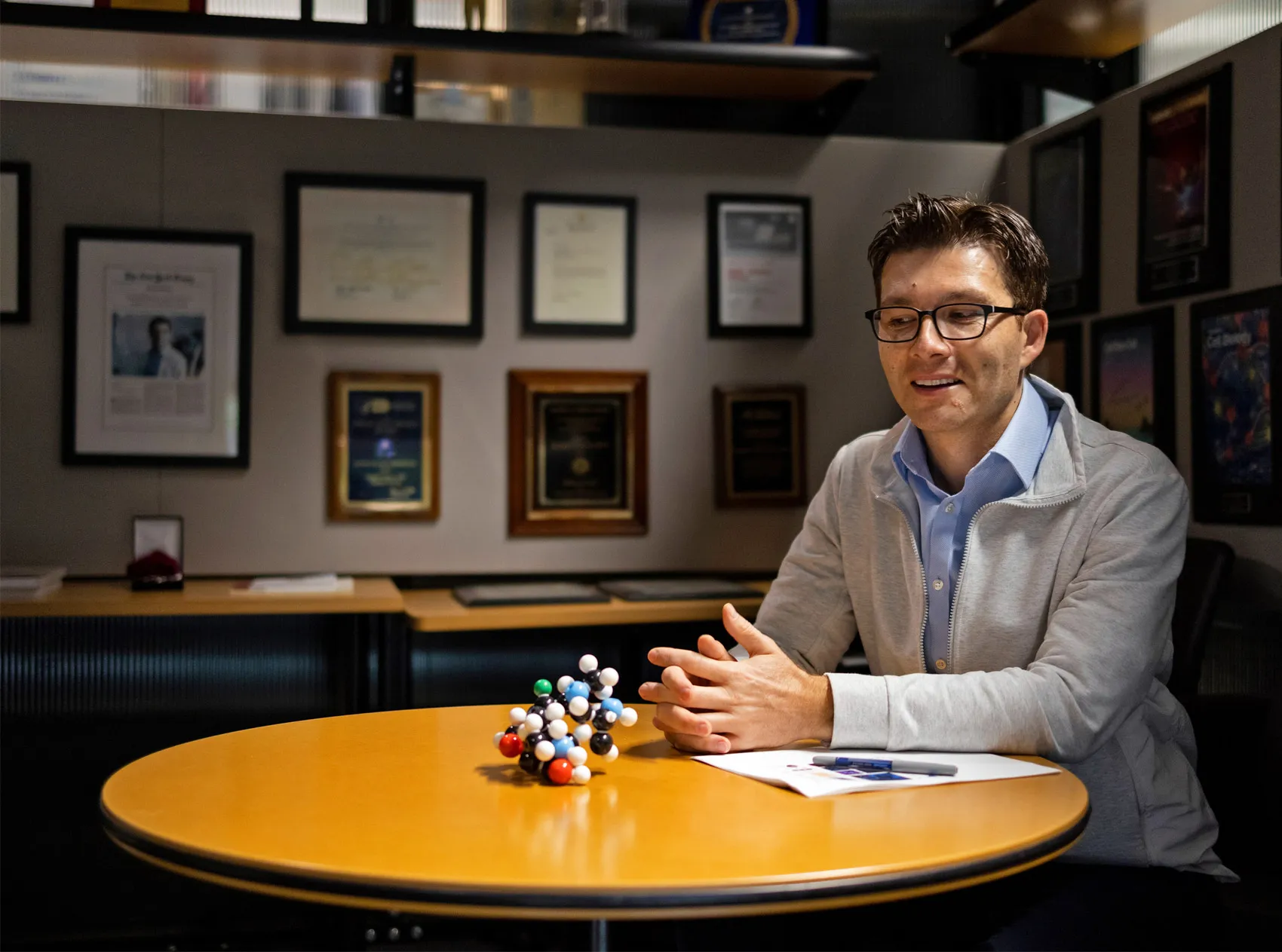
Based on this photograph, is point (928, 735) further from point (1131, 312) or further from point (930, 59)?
point (930, 59)

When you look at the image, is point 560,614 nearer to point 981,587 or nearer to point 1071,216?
point 981,587

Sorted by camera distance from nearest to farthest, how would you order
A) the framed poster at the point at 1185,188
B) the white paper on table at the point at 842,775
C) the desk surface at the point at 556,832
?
the desk surface at the point at 556,832 → the white paper on table at the point at 842,775 → the framed poster at the point at 1185,188

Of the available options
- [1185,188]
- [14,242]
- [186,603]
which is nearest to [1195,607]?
[1185,188]

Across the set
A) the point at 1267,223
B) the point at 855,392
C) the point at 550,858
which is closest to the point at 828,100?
the point at 855,392

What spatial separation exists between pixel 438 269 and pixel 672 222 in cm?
69

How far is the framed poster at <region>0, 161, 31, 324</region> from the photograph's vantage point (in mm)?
3223

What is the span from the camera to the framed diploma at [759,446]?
11.8 ft

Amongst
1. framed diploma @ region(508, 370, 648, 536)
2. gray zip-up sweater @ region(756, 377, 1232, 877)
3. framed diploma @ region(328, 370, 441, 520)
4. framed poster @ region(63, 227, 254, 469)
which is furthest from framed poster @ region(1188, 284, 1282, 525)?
framed poster @ region(63, 227, 254, 469)

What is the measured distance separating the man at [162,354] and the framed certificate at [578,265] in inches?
37.2

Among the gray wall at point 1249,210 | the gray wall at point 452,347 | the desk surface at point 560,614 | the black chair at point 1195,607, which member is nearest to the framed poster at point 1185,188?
the gray wall at point 1249,210

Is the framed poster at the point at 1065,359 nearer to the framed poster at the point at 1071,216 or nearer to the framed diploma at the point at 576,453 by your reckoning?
the framed poster at the point at 1071,216

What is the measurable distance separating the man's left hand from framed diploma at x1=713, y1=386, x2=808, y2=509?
79.2 inches

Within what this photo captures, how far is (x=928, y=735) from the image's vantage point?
157 centimetres

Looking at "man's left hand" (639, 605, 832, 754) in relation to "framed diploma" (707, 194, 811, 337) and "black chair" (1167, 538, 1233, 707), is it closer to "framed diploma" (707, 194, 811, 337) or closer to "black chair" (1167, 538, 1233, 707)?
"black chair" (1167, 538, 1233, 707)
